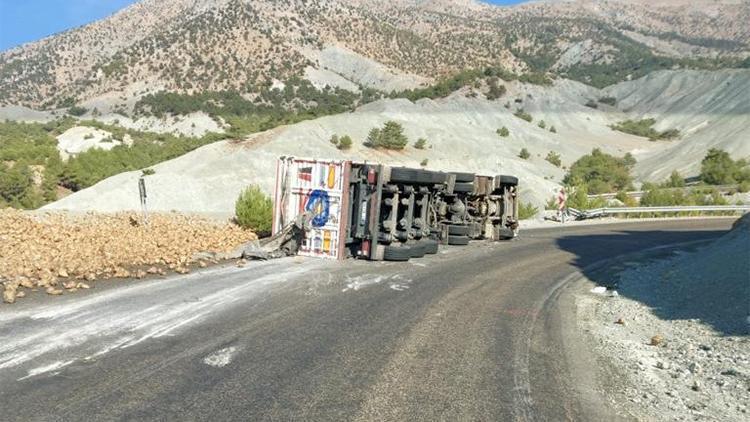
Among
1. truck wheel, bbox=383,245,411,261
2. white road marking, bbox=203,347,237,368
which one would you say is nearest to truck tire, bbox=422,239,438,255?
truck wheel, bbox=383,245,411,261

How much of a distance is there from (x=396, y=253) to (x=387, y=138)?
3418 cm

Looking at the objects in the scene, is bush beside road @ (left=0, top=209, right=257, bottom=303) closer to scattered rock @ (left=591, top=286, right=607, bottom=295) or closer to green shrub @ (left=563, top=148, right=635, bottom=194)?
scattered rock @ (left=591, top=286, right=607, bottom=295)

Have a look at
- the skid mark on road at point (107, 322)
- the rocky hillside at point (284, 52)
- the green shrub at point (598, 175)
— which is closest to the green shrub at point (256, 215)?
the skid mark on road at point (107, 322)

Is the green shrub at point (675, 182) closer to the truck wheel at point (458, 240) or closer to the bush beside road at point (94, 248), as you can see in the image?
the truck wheel at point (458, 240)

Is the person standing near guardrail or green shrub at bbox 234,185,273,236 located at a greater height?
the person standing near guardrail

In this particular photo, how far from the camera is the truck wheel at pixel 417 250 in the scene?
1495 cm

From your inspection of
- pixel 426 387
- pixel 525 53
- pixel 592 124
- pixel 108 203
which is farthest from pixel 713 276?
pixel 525 53

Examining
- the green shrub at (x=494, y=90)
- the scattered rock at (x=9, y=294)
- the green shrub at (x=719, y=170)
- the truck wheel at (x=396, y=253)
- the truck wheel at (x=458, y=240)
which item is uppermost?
the green shrub at (x=494, y=90)

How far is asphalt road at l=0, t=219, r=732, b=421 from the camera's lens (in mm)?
5711

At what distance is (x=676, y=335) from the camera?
897cm

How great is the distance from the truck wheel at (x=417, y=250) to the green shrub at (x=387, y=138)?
32.6 metres

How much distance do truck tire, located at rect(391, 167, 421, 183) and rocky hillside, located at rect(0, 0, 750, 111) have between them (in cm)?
9058

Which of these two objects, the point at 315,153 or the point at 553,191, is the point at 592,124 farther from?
the point at 315,153

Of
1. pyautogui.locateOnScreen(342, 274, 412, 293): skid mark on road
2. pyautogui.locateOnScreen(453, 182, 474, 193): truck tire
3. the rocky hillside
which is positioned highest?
the rocky hillside
